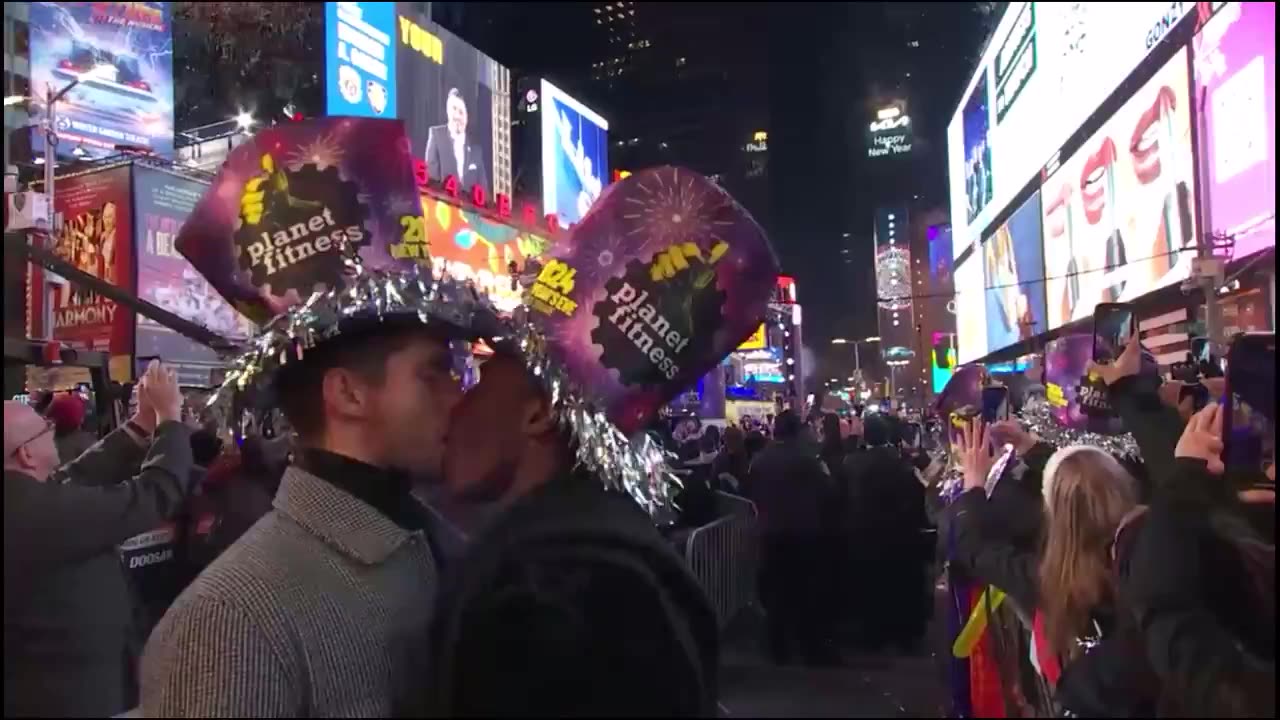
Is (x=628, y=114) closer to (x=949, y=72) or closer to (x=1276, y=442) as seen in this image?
(x=949, y=72)

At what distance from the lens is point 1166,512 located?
1475 mm

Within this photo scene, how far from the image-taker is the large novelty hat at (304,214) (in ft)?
6.91

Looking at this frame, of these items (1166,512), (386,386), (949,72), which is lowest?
(1166,512)

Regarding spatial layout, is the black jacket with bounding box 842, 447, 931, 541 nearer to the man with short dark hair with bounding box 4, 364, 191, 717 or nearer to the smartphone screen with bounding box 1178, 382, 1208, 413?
the smartphone screen with bounding box 1178, 382, 1208, 413

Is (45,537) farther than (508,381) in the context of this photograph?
No

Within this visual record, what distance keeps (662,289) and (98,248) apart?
15.0m

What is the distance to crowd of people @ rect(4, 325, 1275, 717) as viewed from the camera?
1058mm

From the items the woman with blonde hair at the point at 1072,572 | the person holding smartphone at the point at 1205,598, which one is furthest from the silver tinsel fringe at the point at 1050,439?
the person holding smartphone at the point at 1205,598

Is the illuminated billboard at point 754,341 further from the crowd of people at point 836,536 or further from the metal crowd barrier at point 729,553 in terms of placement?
the metal crowd barrier at point 729,553

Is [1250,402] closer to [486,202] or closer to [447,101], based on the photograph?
[486,202]

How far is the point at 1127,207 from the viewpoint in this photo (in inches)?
434

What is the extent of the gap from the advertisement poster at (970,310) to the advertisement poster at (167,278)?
1080cm

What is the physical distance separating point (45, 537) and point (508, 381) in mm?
714

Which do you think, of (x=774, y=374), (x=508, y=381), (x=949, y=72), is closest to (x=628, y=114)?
(x=774, y=374)
